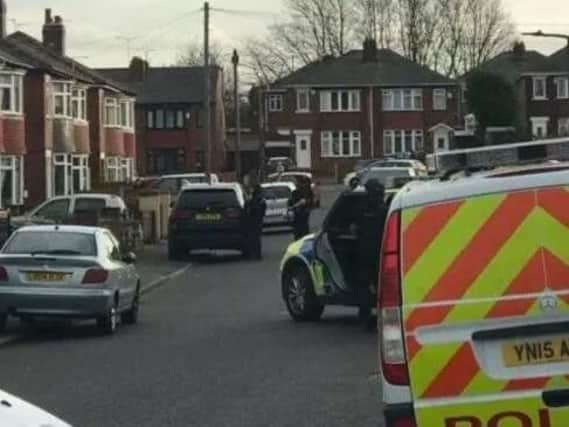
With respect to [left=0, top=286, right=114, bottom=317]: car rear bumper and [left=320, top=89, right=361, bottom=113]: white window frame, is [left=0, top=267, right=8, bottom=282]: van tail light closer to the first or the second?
Answer: [left=0, top=286, right=114, bottom=317]: car rear bumper

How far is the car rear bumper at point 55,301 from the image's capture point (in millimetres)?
18234

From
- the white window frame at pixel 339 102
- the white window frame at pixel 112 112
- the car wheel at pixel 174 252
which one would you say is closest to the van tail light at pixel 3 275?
the car wheel at pixel 174 252

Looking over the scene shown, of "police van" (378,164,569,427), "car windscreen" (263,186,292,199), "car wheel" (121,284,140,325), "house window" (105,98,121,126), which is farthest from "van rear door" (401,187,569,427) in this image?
"house window" (105,98,121,126)

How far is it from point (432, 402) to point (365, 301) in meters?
11.0

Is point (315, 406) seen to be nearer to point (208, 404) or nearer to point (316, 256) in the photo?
point (208, 404)

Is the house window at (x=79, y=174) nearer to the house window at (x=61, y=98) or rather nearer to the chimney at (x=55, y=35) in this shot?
the house window at (x=61, y=98)

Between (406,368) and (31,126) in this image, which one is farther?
(31,126)

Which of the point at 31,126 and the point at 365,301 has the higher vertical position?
the point at 31,126

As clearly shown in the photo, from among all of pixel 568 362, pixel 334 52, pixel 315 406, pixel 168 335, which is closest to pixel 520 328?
pixel 568 362

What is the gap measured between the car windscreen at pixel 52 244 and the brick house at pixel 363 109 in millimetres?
75284

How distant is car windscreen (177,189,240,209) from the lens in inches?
1356

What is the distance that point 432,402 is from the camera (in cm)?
673

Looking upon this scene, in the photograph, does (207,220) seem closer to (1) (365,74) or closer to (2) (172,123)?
(2) (172,123)

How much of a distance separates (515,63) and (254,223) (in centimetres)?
Answer: 7045
